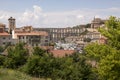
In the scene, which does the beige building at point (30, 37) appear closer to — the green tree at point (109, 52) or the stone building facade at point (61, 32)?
the stone building facade at point (61, 32)

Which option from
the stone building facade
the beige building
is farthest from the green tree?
the stone building facade

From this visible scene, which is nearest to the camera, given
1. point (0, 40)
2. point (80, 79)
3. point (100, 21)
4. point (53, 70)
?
point (80, 79)

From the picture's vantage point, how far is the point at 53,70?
110 ft

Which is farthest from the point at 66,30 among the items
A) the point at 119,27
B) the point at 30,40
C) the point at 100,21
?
the point at 119,27

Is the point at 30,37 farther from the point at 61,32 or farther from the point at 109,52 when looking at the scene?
the point at 109,52

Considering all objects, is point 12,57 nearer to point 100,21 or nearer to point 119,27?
point 119,27

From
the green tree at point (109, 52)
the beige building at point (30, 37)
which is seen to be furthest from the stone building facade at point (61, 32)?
the green tree at point (109, 52)

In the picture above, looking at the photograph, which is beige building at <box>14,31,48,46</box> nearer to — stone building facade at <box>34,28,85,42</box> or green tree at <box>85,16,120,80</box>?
stone building facade at <box>34,28,85,42</box>

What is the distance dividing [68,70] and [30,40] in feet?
234

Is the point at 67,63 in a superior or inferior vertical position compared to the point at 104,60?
inferior

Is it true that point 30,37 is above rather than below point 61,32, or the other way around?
above

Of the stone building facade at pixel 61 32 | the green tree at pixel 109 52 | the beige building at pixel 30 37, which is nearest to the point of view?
the green tree at pixel 109 52

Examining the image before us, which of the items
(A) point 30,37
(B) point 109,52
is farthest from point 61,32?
(B) point 109,52

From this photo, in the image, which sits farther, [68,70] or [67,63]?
[67,63]
